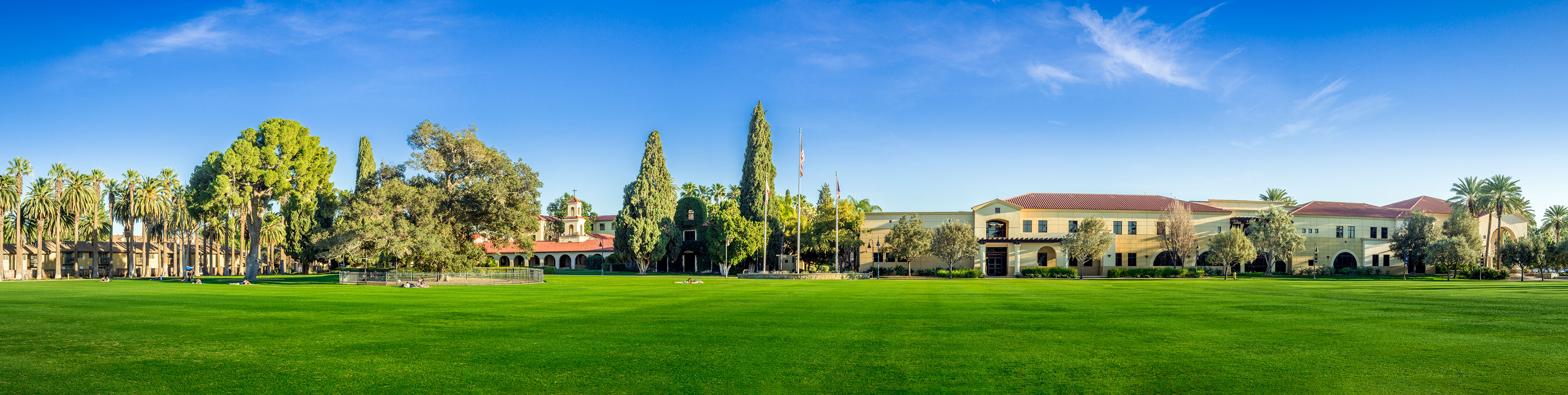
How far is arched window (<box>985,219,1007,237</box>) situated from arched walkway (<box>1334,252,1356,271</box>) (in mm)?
31080

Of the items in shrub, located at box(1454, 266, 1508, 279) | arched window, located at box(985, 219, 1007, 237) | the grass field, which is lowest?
shrub, located at box(1454, 266, 1508, 279)

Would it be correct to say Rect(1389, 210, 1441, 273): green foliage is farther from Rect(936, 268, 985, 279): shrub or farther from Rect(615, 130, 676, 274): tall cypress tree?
Rect(615, 130, 676, 274): tall cypress tree

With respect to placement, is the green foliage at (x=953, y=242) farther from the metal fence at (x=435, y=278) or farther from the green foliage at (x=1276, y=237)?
the metal fence at (x=435, y=278)

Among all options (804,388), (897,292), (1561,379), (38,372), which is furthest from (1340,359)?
(897,292)

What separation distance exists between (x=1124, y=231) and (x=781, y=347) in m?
63.6

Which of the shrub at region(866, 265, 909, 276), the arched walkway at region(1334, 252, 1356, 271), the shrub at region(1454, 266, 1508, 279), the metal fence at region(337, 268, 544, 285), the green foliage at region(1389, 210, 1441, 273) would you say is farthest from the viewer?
the arched walkway at region(1334, 252, 1356, 271)

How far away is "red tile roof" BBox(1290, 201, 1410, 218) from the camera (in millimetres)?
69562

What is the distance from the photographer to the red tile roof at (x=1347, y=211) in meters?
69.6

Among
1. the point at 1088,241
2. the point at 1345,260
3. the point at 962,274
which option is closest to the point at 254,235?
the point at 962,274

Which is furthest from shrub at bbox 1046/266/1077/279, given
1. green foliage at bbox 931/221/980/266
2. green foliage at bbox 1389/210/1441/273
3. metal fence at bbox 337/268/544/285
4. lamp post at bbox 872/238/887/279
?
metal fence at bbox 337/268/544/285

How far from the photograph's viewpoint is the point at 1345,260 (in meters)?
69.9

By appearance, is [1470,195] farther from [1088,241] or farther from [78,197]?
[78,197]

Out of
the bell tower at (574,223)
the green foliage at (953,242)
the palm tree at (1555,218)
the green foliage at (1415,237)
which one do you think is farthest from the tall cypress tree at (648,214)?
the palm tree at (1555,218)

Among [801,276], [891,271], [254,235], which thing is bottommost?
[891,271]
